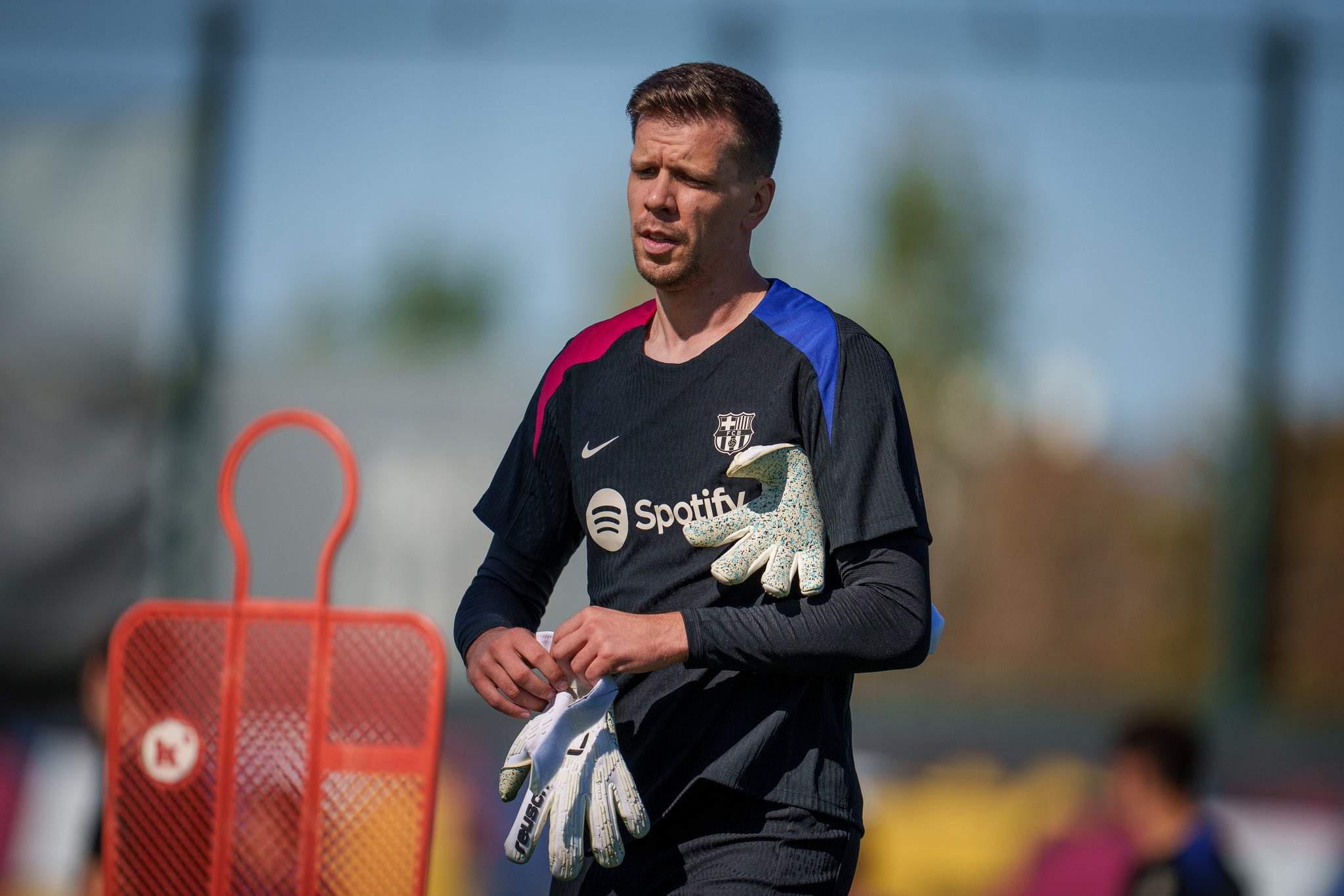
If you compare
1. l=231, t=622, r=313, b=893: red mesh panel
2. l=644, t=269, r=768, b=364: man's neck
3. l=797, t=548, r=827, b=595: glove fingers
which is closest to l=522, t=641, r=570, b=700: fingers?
l=797, t=548, r=827, b=595: glove fingers

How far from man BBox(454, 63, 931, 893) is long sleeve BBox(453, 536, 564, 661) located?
1 cm

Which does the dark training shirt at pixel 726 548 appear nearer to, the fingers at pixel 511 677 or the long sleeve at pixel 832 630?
the long sleeve at pixel 832 630

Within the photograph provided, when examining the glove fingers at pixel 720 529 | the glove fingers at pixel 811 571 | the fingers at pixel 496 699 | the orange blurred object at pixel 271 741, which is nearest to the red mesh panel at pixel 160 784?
the orange blurred object at pixel 271 741

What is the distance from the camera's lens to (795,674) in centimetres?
195

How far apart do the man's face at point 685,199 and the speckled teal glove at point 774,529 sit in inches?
12.6

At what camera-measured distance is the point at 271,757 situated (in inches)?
104

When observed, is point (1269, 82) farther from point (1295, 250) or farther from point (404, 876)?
point (404, 876)

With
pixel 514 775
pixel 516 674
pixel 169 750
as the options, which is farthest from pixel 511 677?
pixel 169 750

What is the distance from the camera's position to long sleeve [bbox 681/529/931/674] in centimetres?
184

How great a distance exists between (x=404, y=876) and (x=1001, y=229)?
12.5 metres

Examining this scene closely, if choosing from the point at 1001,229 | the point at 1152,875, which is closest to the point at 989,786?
the point at 1152,875

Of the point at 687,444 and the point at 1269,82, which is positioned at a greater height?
the point at 1269,82

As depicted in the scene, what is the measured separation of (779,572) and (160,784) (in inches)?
59.2

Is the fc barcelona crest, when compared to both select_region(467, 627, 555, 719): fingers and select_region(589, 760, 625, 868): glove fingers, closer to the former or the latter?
select_region(467, 627, 555, 719): fingers
